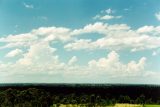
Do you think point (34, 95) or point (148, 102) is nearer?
point (34, 95)

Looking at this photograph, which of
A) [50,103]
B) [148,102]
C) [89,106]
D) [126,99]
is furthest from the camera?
[126,99]

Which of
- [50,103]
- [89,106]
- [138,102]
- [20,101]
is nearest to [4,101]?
[20,101]

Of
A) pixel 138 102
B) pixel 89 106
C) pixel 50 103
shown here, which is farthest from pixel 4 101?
pixel 138 102

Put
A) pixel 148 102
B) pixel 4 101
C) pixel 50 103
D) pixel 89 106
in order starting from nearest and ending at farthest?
pixel 4 101 → pixel 50 103 → pixel 89 106 → pixel 148 102

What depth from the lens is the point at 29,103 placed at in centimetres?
8731

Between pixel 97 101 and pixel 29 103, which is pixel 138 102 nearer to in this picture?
pixel 97 101

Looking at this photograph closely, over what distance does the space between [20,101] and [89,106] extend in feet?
94.1

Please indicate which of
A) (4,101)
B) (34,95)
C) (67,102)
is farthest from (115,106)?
(4,101)

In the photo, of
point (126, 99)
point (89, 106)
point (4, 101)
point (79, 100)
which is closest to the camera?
point (4, 101)

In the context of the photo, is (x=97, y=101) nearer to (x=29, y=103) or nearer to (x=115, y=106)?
(x=115, y=106)

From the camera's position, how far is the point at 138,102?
130125 millimetres

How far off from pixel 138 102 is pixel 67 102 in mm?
29420

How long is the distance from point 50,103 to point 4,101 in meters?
14.3

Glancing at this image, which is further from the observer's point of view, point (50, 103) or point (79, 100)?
point (79, 100)
